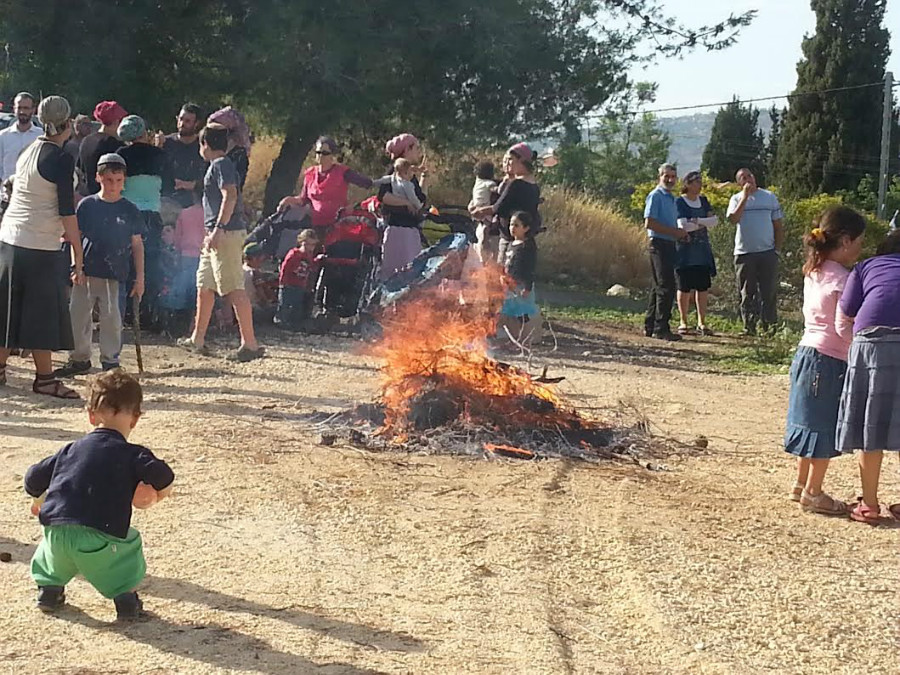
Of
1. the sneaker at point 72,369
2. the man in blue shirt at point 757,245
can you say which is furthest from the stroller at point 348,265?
the man in blue shirt at point 757,245

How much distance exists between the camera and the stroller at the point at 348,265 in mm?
12477

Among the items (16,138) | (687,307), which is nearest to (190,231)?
(16,138)

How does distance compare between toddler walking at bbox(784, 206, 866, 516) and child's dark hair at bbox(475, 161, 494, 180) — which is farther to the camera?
child's dark hair at bbox(475, 161, 494, 180)

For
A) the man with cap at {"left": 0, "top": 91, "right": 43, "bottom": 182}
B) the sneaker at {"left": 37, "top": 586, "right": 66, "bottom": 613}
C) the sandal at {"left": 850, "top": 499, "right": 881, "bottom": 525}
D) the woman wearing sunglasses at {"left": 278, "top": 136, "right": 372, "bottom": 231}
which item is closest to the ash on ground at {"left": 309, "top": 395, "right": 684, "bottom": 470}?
the sandal at {"left": 850, "top": 499, "right": 881, "bottom": 525}

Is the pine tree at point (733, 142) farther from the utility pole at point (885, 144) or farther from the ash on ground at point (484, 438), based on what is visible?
the ash on ground at point (484, 438)

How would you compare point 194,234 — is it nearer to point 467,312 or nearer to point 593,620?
point 467,312

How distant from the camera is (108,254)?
8961 millimetres

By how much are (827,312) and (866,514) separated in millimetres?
1055

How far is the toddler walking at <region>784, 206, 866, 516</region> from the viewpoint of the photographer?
630 cm

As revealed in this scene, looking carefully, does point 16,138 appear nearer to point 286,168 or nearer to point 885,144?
point 286,168

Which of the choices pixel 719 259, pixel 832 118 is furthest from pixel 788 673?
pixel 832 118

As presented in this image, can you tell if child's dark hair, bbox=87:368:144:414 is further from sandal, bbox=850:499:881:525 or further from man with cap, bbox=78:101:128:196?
man with cap, bbox=78:101:128:196

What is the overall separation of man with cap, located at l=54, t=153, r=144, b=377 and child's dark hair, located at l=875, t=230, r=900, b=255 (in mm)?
5317

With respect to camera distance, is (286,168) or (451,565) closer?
(451,565)
